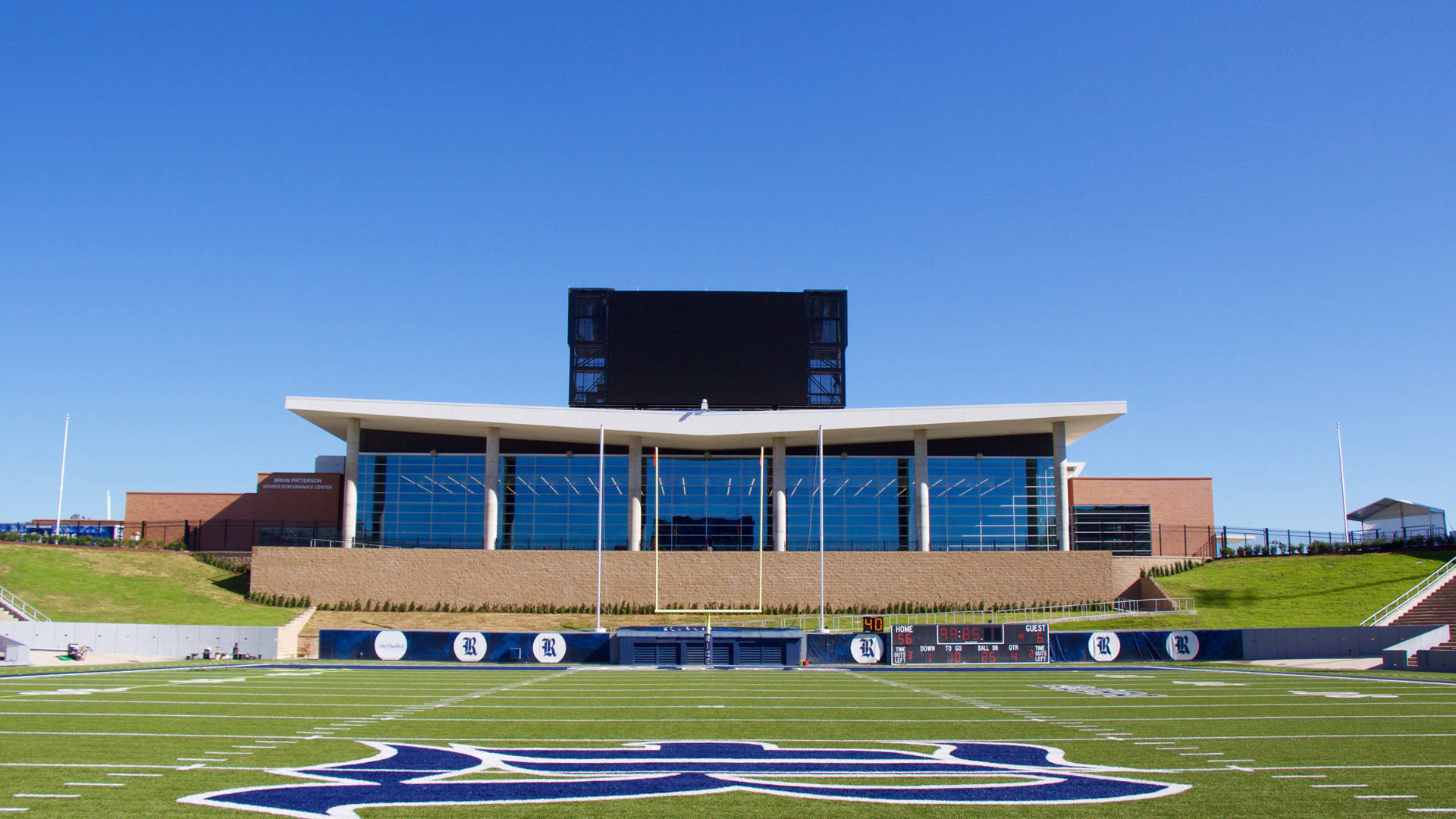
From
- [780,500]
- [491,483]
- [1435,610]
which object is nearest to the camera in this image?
[1435,610]

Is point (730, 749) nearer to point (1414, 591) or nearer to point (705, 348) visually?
point (1414, 591)

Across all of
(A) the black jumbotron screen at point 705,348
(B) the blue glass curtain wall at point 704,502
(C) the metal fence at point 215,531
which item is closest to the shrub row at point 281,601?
(B) the blue glass curtain wall at point 704,502

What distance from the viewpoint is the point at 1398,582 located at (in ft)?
149

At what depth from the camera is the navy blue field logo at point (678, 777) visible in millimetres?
10180

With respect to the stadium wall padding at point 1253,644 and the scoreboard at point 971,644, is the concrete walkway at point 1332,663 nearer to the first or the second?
the stadium wall padding at point 1253,644

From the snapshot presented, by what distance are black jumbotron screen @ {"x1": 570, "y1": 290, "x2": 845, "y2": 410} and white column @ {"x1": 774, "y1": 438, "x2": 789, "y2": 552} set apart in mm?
3302

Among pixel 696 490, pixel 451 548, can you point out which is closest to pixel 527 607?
pixel 451 548

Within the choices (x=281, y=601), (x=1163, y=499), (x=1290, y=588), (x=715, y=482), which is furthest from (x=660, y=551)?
(x=1290, y=588)

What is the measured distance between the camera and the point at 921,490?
53531mm

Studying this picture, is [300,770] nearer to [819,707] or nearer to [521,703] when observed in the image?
[521,703]

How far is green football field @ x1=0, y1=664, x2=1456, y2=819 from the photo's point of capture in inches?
394

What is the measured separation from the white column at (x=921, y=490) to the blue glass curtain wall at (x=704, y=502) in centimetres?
55

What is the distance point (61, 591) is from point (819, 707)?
38203 mm

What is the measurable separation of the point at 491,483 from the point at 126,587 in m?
16.3
